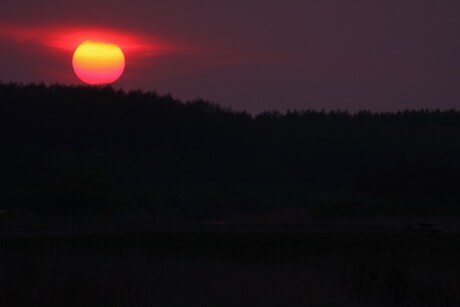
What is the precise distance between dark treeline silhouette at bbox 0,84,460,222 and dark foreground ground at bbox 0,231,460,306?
1080 inches

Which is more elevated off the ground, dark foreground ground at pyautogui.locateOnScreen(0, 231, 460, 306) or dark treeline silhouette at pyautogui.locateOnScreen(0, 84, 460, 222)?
dark treeline silhouette at pyautogui.locateOnScreen(0, 84, 460, 222)

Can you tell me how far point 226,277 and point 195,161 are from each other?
76155mm

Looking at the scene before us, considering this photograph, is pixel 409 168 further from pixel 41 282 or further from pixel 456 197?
pixel 41 282

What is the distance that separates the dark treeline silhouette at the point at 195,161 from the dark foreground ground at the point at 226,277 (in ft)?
90.0

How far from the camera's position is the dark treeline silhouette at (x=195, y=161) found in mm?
65694

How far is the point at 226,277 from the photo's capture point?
21875mm

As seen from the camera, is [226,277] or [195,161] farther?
[195,161]

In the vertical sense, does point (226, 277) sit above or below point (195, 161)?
below

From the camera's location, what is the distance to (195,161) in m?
97.9

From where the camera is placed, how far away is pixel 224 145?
106 meters

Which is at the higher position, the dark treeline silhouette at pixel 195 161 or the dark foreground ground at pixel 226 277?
the dark treeline silhouette at pixel 195 161

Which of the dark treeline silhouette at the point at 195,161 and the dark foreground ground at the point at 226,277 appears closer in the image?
the dark foreground ground at the point at 226,277

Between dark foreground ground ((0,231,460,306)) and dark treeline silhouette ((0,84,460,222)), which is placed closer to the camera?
dark foreground ground ((0,231,460,306))

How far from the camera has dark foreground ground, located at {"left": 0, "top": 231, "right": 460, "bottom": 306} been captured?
19219 mm
